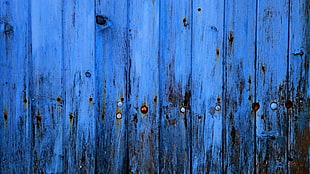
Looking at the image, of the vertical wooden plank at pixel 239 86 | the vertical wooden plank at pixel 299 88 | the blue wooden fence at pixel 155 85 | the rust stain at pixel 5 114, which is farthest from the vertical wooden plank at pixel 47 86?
the vertical wooden plank at pixel 299 88

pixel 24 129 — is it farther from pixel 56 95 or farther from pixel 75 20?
pixel 75 20

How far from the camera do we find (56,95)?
140 cm

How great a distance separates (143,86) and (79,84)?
0.26 metres

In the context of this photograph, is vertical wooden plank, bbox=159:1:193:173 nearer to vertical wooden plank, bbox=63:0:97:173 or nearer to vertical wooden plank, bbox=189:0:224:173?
vertical wooden plank, bbox=189:0:224:173

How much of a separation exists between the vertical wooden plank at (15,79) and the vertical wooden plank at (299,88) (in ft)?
3.55

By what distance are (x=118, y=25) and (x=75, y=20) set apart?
18 cm

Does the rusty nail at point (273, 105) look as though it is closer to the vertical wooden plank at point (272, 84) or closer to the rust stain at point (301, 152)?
the vertical wooden plank at point (272, 84)

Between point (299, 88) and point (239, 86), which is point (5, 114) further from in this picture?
point (299, 88)

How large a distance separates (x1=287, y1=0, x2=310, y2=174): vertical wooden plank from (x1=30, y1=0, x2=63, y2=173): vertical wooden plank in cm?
95

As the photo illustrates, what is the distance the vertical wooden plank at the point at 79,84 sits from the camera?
1.38m

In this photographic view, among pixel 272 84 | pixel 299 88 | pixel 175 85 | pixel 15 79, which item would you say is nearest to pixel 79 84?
pixel 15 79

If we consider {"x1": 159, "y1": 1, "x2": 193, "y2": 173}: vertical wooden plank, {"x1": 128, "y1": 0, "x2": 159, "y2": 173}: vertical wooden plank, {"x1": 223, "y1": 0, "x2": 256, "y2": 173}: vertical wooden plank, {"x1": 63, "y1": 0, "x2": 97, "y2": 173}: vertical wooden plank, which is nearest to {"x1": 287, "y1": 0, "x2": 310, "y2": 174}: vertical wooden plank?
{"x1": 223, "y1": 0, "x2": 256, "y2": 173}: vertical wooden plank

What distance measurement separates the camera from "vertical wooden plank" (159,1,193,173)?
1.38 metres

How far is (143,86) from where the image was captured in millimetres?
1395
